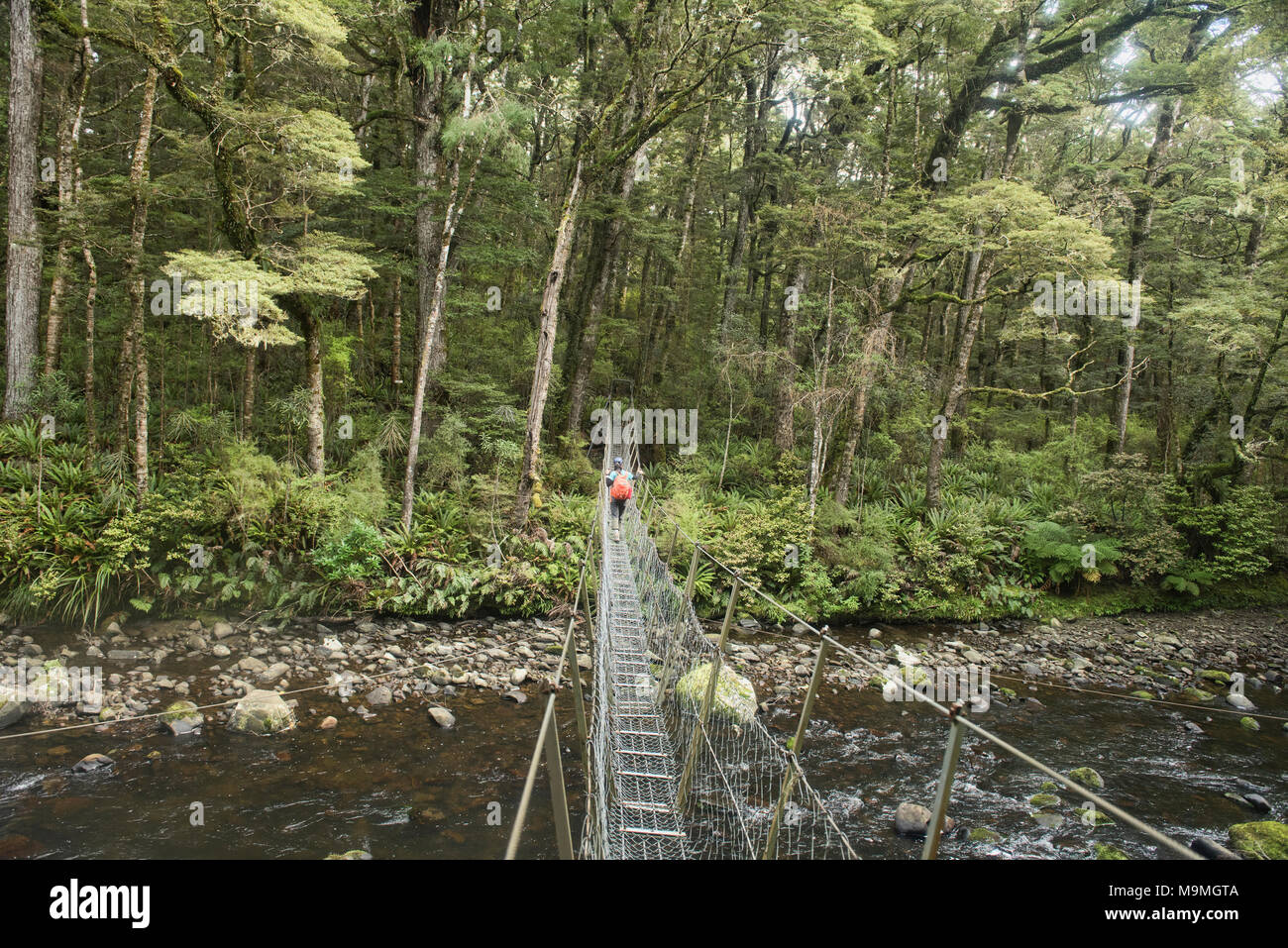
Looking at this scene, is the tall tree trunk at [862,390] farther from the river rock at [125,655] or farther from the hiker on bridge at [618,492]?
the river rock at [125,655]

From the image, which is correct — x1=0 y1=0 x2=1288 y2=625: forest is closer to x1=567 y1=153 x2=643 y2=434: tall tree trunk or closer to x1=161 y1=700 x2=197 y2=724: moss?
x1=567 y1=153 x2=643 y2=434: tall tree trunk

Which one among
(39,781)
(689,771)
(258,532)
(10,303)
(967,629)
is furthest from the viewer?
(967,629)

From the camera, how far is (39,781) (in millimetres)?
4375

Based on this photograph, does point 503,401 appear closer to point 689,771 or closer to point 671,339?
point 671,339

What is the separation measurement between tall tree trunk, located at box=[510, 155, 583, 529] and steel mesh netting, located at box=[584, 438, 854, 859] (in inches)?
115

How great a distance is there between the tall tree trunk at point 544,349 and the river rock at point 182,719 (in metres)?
4.22

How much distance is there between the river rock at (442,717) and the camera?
5.56 metres

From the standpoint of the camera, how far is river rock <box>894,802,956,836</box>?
14.9 ft

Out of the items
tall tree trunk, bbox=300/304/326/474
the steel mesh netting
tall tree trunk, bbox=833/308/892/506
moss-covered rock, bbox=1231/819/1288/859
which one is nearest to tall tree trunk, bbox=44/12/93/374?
tall tree trunk, bbox=300/304/326/474

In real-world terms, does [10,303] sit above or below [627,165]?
below

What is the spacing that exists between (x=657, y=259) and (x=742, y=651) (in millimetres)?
11825
